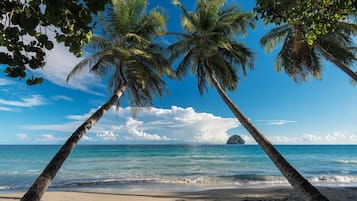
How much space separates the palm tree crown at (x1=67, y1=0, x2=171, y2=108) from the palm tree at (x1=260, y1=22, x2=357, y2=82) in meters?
5.13

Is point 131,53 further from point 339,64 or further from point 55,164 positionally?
point 339,64

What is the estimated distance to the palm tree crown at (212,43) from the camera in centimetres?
1001

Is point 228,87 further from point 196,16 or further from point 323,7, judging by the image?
point 323,7

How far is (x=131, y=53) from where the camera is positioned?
8.74 meters

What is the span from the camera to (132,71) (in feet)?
29.6

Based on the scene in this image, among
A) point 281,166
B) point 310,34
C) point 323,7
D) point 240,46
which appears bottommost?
point 281,166

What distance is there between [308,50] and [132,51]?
25.2 ft

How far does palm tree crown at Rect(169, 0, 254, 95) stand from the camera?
1001 centimetres

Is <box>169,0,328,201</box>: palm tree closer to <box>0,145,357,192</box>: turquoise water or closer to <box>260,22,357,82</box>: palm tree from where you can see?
<box>260,22,357,82</box>: palm tree

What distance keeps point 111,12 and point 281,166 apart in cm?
797

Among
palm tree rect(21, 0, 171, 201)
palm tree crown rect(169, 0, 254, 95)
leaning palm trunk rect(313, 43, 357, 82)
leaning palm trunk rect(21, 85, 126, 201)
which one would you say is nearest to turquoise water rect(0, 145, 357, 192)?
palm tree rect(21, 0, 171, 201)

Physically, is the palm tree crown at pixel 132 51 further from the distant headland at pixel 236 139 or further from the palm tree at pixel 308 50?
the distant headland at pixel 236 139

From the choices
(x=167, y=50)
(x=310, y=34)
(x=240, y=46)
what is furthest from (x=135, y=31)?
(x=310, y=34)

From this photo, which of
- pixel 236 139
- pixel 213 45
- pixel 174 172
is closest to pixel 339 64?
pixel 213 45
